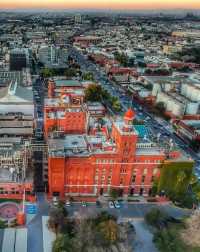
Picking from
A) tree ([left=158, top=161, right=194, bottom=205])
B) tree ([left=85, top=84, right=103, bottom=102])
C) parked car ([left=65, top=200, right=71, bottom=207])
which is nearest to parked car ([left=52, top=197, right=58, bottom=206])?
parked car ([left=65, top=200, right=71, bottom=207])

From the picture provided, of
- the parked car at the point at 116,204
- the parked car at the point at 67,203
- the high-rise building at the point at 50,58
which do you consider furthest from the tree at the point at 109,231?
the high-rise building at the point at 50,58

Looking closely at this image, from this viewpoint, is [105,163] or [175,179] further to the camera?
[175,179]

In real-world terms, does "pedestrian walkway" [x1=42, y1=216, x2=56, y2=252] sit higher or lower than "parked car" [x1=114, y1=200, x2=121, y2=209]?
higher

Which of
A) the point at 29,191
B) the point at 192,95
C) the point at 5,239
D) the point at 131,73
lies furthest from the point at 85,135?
the point at 131,73

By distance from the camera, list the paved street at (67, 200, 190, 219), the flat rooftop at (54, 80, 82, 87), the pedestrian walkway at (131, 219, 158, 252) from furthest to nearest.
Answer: the flat rooftop at (54, 80, 82, 87)
the paved street at (67, 200, 190, 219)
the pedestrian walkway at (131, 219, 158, 252)

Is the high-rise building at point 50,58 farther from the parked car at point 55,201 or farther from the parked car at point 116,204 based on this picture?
the parked car at point 116,204

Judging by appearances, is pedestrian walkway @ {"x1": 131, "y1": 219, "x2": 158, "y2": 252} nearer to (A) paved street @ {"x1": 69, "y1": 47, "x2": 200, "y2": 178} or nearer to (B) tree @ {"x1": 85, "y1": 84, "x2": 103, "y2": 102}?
(A) paved street @ {"x1": 69, "y1": 47, "x2": 200, "y2": 178}

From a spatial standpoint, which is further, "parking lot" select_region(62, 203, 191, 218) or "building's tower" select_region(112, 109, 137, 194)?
"building's tower" select_region(112, 109, 137, 194)

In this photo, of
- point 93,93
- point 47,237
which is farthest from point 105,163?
point 93,93

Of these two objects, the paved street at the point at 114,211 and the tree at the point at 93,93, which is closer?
the paved street at the point at 114,211

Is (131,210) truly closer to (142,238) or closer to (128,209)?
(128,209)

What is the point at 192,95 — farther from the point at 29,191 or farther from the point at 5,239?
the point at 5,239
